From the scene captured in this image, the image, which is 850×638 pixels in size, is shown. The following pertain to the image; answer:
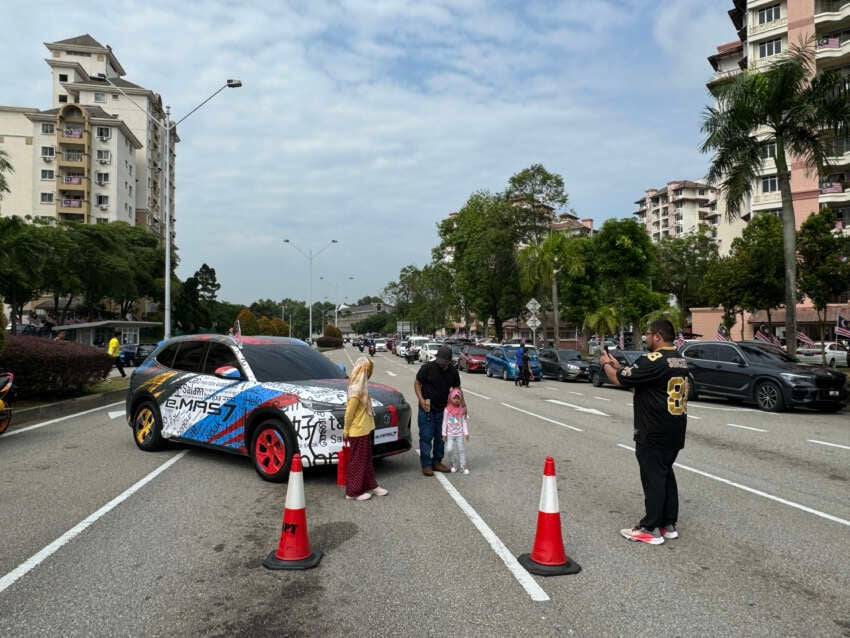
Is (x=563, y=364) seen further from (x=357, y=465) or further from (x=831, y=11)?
(x=831, y=11)

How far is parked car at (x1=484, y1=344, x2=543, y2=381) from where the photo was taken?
1082 inches

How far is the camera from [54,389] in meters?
15.0

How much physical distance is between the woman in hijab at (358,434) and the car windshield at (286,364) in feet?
5.18

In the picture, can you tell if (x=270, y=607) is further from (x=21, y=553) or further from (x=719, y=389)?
(x=719, y=389)

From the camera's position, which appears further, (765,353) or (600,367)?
(600,367)

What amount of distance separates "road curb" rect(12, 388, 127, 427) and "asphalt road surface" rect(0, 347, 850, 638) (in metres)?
3.98

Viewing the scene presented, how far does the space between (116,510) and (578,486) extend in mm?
4861

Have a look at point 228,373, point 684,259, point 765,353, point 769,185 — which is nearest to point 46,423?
point 228,373

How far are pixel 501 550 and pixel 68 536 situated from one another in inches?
140

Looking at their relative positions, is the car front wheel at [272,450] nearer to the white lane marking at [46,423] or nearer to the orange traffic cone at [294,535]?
the orange traffic cone at [294,535]

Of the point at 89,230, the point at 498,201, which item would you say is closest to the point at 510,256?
the point at 498,201

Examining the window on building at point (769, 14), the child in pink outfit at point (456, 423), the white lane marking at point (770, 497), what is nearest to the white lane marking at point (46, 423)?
the child in pink outfit at point (456, 423)

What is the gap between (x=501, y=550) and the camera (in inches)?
196

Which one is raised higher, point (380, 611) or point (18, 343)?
point (18, 343)
